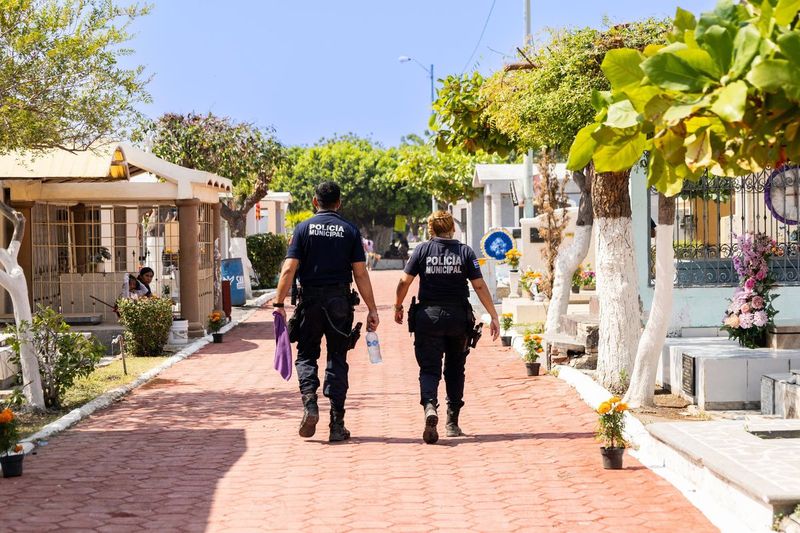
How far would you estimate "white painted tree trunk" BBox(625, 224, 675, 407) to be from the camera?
32.1 feet

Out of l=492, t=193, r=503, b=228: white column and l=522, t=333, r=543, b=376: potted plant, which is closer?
l=522, t=333, r=543, b=376: potted plant

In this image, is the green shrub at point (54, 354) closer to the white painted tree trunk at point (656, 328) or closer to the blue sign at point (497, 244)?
the white painted tree trunk at point (656, 328)

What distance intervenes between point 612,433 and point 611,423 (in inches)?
3.2

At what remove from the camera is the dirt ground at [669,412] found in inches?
372

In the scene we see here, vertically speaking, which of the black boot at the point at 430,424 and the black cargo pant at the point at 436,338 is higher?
the black cargo pant at the point at 436,338

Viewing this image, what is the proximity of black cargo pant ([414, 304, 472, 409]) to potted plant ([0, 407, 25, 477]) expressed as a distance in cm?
298

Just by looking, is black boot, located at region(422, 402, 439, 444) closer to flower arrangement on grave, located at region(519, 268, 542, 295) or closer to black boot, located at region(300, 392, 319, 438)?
black boot, located at region(300, 392, 319, 438)

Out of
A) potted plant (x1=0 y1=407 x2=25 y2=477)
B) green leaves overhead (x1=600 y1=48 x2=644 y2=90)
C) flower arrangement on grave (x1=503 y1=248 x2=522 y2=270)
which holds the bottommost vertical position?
potted plant (x1=0 y1=407 x2=25 y2=477)

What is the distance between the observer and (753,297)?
36.2ft

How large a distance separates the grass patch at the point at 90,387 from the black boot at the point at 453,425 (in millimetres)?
3474

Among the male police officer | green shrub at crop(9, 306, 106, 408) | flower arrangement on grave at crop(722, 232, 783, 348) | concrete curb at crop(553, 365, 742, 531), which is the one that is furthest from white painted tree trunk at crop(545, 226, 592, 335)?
green shrub at crop(9, 306, 106, 408)

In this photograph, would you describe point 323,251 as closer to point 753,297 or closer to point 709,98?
point 753,297

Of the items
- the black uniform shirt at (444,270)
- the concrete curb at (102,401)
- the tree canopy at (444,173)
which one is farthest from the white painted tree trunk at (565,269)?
the tree canopy at (444,173)

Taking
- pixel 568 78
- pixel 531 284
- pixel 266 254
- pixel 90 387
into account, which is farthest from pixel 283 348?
pixel 266 254
